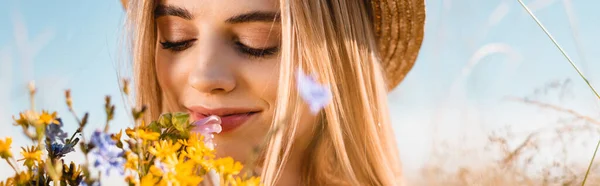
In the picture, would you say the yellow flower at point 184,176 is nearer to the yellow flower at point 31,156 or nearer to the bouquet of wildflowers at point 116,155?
the bouquet of wildflowers at point 116,155

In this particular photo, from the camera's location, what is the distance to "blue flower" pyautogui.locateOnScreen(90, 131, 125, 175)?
89 cm

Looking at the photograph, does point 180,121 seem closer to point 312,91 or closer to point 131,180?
point 131,180

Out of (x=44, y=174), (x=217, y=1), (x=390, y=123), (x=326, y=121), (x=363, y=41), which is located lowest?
(x=390, y=123)

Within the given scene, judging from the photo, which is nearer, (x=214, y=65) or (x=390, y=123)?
(x=214, y=65)

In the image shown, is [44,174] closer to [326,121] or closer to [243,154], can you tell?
[243,154]

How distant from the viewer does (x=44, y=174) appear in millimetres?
942

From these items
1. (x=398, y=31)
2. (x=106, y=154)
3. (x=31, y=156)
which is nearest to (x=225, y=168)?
(x=106, y=154)

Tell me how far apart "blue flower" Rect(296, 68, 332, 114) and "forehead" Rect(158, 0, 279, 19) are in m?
0.19

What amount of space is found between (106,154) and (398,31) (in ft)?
5.12

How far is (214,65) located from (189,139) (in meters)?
0.74

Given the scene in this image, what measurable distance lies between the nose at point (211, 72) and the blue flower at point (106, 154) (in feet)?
2.55

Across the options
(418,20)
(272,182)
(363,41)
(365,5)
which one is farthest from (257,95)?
(418,20)

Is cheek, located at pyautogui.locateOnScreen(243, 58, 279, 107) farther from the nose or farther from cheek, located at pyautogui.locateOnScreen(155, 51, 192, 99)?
cheek, located at pyautogui.locateOnScreen(155, 51, 192, 99)

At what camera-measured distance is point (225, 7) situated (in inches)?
67.9
